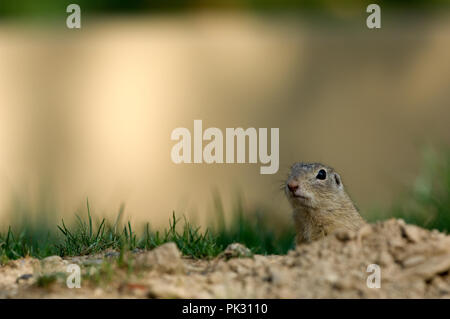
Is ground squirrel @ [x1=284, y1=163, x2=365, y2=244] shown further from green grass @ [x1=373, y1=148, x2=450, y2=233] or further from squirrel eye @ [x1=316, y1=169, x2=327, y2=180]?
green grass @ [x1=373, y1=148, x2=450, y2=233]

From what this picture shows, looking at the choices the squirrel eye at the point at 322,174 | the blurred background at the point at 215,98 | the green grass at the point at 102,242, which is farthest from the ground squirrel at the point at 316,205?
the blurred background at the point at 215,98

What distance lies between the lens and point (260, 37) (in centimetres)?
941

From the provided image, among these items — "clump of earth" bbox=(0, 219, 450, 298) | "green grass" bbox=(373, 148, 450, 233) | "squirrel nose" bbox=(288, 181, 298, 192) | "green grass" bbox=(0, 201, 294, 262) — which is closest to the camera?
"clump of earth" bbox=(0, 219, 450, 298)

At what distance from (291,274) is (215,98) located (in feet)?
19.1

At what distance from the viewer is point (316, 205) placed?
211 inches

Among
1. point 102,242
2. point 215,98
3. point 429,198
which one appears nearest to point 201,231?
point 102,242

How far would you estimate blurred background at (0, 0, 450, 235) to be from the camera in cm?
887

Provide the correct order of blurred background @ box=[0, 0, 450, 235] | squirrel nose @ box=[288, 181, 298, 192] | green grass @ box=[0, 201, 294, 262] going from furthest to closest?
blurred background @ box=[0, 0, 450, 235], squirrel nose @ box=[288, 181, 298, 192], green grass @ box=[0, 201, 294, 262]

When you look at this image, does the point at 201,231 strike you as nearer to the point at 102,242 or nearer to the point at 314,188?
the point at 314,188

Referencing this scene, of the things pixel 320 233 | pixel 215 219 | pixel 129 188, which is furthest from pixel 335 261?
pixel 129 188

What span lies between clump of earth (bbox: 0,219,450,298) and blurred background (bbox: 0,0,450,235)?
15.8 feet

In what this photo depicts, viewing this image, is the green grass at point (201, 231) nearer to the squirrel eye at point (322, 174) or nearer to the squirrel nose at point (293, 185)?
the squirrel nose at point (293, 185)

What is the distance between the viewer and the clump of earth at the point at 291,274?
11.3 feet

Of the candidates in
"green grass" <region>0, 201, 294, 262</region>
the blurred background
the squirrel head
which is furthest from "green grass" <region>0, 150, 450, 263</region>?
the blurred background
